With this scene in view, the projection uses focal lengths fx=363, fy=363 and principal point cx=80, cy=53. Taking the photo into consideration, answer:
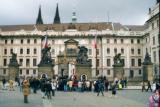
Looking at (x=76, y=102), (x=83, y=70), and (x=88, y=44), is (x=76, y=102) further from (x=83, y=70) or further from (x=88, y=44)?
(x=88, y=44)

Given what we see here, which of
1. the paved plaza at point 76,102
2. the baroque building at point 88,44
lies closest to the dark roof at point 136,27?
the baroque building at point 88,44

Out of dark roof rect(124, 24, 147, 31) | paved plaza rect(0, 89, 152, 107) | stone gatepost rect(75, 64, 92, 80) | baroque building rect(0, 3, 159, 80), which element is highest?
dark roof rect(124, 24, 147, 31)

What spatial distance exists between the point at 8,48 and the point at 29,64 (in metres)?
6.89

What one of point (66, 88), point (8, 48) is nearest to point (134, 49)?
point (8, 48)

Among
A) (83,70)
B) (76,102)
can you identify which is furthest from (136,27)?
(76,102)

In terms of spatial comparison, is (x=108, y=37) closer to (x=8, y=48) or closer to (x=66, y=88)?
(x=8, y=48)

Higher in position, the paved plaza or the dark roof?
the dark roof

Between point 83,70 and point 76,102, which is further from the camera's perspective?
point 83,70

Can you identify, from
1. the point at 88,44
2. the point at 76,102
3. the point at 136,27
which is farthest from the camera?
the point at 136,27

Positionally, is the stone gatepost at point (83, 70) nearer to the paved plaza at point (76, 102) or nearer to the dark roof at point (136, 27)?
the paved plaza at point (76, 102)

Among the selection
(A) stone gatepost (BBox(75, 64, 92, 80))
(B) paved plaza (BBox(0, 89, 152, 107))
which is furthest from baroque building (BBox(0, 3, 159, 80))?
(B) paved plaza (BBox(0, 89, 152, 107))

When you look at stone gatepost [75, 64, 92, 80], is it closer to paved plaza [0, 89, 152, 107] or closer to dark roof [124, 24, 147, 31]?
paved plaza [0, 89, 152, 107]

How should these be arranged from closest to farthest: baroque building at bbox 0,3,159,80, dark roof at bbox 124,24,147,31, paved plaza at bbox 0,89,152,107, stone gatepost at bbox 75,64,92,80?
1. paved plaza at bbox 0,89,152,107
2. stone gatepost at bbox 75,64,92,80
3. baroque building at bbox 0,3,159,80
4. dark roof at bbox 124,24,147,31

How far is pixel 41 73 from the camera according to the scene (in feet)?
176
